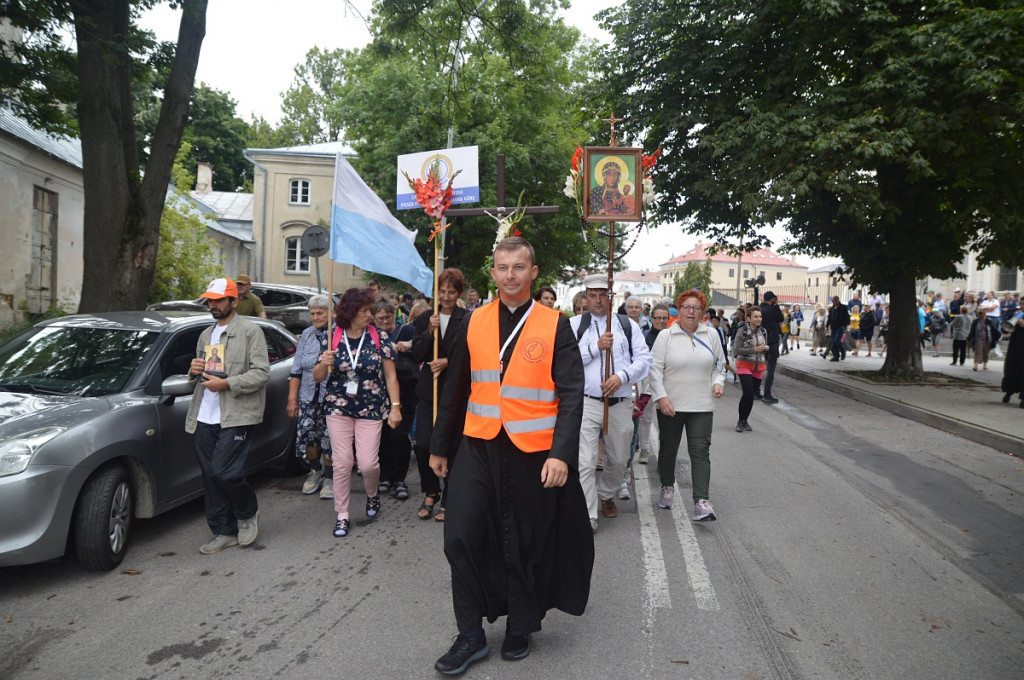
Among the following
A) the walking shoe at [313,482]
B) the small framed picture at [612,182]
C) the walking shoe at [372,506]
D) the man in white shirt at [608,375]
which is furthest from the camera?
the small framed picture at [612,182]

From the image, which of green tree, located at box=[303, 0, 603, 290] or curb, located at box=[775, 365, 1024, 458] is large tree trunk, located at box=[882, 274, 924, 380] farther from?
green tree, located at box=[303, 0, 603, 290]

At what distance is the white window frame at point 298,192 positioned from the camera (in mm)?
38438

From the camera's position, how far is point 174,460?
5.40 m

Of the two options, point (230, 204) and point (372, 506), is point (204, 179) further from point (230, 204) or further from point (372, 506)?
point (372, 506)

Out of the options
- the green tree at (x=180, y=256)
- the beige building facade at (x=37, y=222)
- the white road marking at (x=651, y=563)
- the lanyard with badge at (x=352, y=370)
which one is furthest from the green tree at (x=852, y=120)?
the beige building facade at (x=37, y=222)

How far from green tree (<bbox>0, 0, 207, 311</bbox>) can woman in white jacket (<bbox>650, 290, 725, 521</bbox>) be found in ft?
22.7

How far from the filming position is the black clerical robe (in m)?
3.45

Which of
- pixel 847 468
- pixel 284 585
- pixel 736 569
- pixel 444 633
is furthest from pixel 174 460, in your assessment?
pixel 847 468

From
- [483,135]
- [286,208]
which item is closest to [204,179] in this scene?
[286,208]

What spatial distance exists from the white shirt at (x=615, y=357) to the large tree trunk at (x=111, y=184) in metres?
6.39

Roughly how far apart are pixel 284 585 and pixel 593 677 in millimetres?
2181

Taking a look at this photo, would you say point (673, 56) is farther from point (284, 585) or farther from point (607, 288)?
point (284, 585)

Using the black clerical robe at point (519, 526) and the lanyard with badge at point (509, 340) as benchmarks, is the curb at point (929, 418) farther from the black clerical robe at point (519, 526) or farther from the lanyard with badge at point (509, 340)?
the lanyard with badge at point (509, 340)

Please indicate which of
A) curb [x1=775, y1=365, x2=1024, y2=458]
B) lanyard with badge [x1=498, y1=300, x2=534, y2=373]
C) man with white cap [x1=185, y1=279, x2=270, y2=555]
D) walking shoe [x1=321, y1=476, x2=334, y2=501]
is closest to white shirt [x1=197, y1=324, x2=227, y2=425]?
man with white cap [x1=185, y1=279, x2=270, y2=555]
